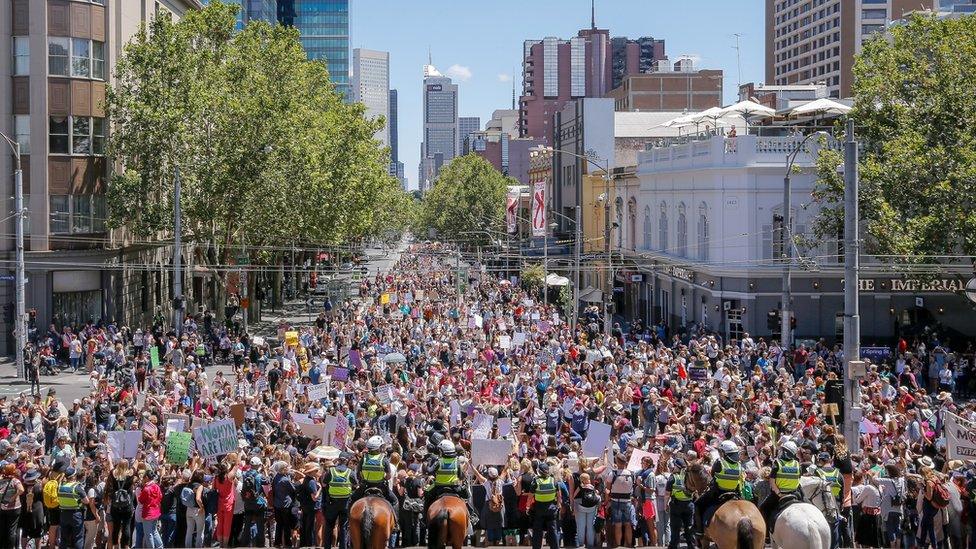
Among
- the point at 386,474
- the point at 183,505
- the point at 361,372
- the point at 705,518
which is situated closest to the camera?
the point at 705,518

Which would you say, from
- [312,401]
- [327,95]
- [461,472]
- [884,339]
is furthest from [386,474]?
[327,95]

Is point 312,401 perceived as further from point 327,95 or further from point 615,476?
point 327,95

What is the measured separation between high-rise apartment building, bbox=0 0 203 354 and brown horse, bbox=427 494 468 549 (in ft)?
115

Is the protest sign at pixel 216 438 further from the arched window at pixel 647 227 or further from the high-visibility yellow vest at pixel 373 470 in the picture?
the arched window at pixel 647 227

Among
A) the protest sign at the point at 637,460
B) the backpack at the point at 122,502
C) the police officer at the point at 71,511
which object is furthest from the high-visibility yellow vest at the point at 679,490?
the police officer at the point at 71,511

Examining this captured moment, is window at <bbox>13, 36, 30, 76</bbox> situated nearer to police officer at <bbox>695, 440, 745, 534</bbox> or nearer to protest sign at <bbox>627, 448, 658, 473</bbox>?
protest sign at <bbox>627, 448, 658, 473</bbox>

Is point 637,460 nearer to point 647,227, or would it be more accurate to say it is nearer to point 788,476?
point 788,476

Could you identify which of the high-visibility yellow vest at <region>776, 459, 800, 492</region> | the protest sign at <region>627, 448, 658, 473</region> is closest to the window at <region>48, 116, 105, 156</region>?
the protest sign at <region>627, 448, 658, 473</region>

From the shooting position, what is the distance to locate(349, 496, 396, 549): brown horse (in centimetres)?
1454

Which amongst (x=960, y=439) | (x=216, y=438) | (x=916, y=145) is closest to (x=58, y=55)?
(x=916, y=145)

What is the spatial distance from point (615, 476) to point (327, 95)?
5398 cm

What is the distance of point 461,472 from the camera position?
17.1 meters

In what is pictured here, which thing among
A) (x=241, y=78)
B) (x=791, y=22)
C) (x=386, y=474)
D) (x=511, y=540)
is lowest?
(x=511, y=540)

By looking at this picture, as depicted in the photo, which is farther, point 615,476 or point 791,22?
point 791,22
